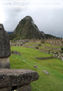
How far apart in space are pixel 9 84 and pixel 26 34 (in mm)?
158219

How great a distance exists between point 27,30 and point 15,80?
163648mm

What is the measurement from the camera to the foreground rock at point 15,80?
8062mm

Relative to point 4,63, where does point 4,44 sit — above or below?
above

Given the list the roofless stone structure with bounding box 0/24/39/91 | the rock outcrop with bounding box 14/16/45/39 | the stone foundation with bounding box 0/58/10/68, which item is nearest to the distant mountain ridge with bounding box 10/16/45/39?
the rock outcrop with bounding box 14/16/45/39

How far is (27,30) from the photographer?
171125mm

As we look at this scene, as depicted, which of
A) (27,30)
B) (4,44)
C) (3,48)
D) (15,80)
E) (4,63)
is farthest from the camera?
(27,30)

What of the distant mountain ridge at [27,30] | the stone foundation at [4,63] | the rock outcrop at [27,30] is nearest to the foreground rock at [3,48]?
the stone foundation at [4,63]

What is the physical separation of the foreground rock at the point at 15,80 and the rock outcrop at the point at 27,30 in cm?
15119

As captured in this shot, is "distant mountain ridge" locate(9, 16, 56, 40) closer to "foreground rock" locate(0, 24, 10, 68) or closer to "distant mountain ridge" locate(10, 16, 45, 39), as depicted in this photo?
"distant mountain ridge" locate(10, 16, 45, 39)

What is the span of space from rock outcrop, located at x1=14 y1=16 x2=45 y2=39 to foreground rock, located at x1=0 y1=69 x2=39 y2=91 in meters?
151

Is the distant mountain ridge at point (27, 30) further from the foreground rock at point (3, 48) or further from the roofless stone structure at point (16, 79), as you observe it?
the roofless stone structure at point (16, 79)

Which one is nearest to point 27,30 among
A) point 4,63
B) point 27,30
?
point 27,30

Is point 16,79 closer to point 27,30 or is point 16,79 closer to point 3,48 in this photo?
point 3,48

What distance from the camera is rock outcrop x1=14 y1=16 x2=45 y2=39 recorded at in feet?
534
